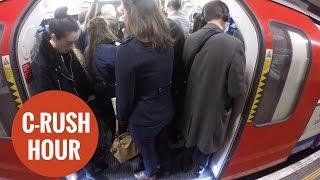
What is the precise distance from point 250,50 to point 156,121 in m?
0.75

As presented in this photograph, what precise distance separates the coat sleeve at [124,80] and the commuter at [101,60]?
35 cm

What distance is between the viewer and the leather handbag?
8.36 ft

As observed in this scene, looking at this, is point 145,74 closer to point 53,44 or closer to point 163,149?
point 53,44

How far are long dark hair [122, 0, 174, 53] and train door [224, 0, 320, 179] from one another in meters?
0.59

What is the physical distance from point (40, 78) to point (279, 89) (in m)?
1.51

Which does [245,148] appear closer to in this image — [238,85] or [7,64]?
[238,85]

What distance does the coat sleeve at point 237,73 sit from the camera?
6.58ft

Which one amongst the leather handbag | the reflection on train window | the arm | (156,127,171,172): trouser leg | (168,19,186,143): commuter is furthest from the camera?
the arm

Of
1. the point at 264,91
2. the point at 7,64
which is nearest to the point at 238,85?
the point at 264,91

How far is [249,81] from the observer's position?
215cm

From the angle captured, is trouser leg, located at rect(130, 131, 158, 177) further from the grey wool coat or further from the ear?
the ear

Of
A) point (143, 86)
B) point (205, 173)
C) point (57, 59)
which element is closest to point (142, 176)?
point (205, 173)

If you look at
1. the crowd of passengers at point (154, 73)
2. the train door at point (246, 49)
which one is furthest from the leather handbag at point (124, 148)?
the train door at point (246, 49)

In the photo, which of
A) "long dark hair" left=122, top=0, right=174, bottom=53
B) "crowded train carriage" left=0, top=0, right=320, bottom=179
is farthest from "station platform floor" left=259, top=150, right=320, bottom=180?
"long dark hair" left=122, top=0, right=174, bottom=53
